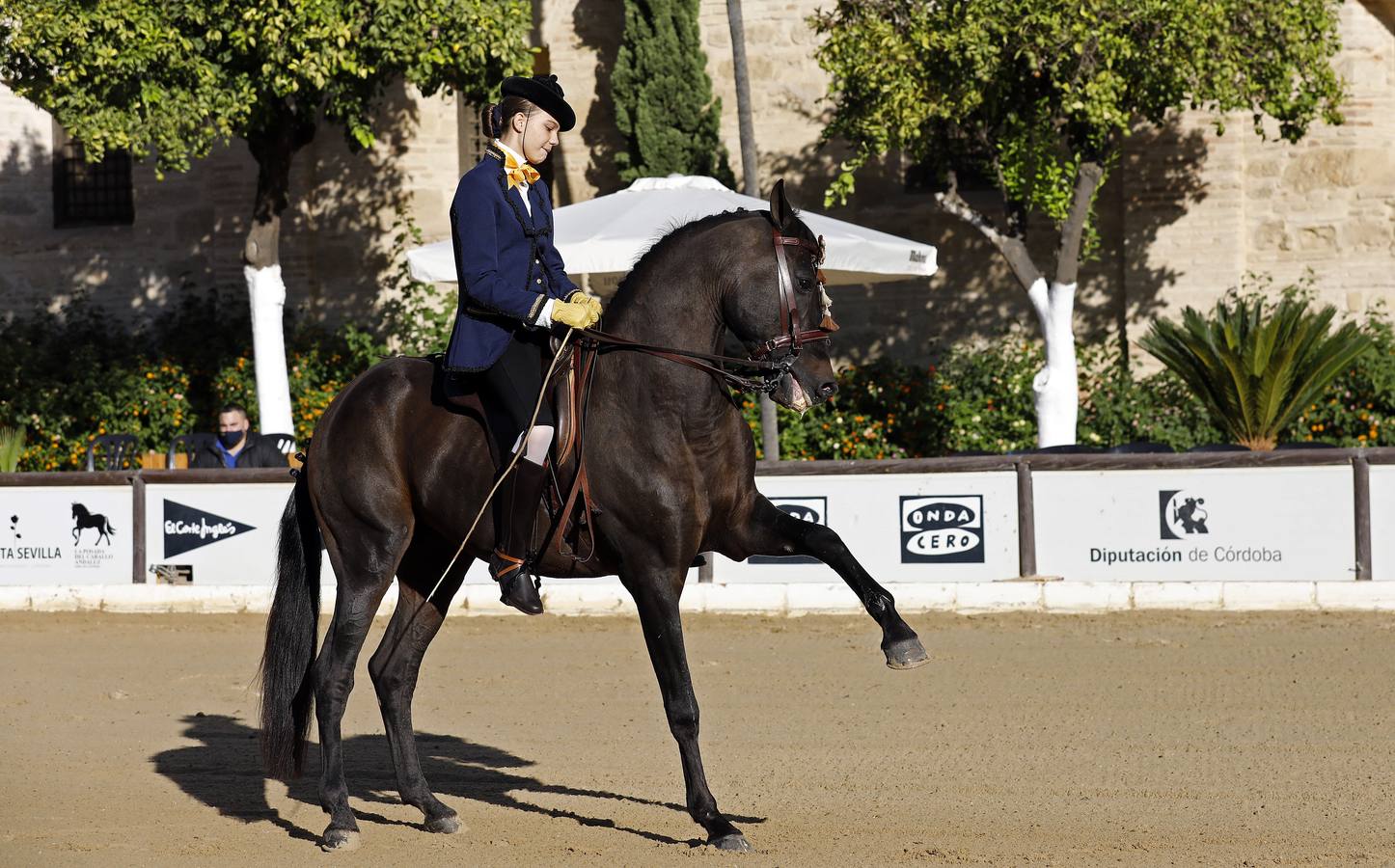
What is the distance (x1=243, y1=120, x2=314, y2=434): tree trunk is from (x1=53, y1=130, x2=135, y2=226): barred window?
5.19m

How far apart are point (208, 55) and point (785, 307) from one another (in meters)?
13.1

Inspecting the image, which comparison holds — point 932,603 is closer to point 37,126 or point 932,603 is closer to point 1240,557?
point 1240,557

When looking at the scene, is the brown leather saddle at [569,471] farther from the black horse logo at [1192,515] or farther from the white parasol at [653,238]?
the black horse logo at [1192,515]

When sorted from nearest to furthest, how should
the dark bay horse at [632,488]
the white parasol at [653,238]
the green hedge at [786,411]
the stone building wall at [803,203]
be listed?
the dark bay horse at [632,488], the white parasol at [653,238], the green hedge at [786,411], the stone building wall at [803,203]

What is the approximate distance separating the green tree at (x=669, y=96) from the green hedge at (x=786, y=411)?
3.29m

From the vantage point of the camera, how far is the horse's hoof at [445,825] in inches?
270

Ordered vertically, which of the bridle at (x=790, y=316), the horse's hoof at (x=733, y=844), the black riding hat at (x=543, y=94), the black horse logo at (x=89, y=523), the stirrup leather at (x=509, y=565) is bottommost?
the horse's hoof at (x=733, y=844)

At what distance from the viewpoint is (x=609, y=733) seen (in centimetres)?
Result: 898

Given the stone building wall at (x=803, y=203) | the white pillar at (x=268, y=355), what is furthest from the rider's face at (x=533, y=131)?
the stone building wall at (x=803, y=203)

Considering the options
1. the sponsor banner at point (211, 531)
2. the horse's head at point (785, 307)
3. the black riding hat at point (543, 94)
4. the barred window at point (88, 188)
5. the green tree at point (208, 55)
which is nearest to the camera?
the horse's head at point (785, 307)

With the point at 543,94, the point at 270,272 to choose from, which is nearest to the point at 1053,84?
the point at 270,272

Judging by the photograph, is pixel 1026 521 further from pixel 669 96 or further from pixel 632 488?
pixel 669 96

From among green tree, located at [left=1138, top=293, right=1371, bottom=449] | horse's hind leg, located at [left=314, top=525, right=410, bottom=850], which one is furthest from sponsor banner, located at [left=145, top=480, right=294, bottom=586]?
green tree, located at [left=1138, top=293, right=1371, bottom=449]

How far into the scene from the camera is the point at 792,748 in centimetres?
845
